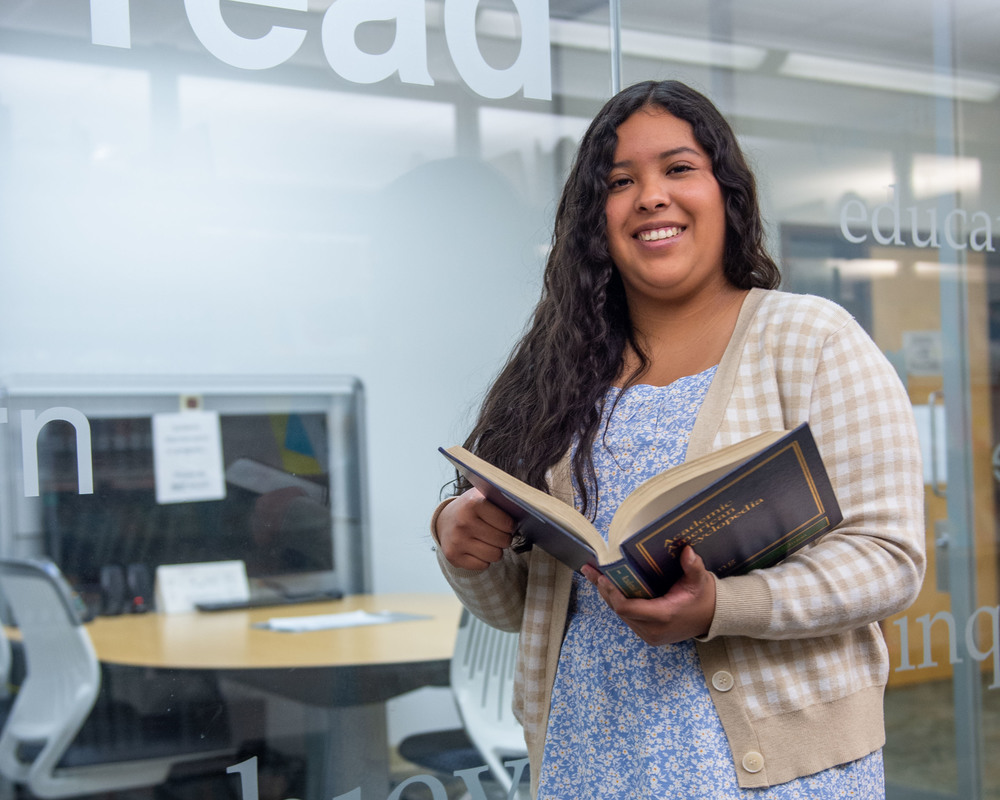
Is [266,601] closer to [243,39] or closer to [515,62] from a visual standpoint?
[243,39]

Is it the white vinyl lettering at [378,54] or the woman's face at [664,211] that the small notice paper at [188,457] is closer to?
the white vinyl lettering at [378,54]

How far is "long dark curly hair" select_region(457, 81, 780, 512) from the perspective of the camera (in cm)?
136

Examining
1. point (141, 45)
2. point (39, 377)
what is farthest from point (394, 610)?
point (141, 45)

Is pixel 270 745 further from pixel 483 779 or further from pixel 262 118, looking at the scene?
pixel 262 118

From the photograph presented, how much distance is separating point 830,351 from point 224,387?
3.79ft

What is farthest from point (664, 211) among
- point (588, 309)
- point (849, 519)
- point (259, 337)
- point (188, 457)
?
point (188, 457)

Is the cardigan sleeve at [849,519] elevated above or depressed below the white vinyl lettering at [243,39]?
below

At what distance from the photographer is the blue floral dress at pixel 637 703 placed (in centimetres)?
117

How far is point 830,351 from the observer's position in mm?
1198

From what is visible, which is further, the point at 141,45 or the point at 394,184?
the point at 394,184

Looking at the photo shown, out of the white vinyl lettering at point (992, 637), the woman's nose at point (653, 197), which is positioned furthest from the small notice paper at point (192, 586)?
the white vinyl lettering at point (992, 637)

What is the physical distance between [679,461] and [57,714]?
1209 mm

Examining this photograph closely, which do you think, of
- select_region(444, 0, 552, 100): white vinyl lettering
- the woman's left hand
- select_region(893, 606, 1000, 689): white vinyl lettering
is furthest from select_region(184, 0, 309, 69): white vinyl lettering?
select_region(893, 606, 1000, 689): white vinyl lettering

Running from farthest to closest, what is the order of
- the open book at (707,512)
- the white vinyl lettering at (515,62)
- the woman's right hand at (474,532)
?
the white vinyl lettering at (515,62), the woman's right hand at (474,532), the open book at (707,512)
